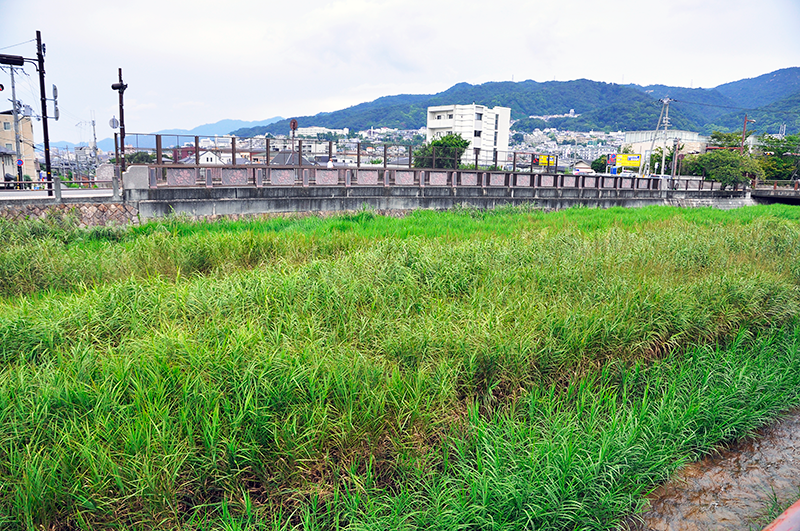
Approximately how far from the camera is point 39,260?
8.52m

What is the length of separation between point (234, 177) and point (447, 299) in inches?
487

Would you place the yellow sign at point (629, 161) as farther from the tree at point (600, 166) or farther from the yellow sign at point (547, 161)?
the yellow sign at point (547, 161)

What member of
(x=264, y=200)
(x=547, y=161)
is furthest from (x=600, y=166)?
(x=264, y=200)

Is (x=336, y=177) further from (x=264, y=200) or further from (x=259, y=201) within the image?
(x=259, y=201)

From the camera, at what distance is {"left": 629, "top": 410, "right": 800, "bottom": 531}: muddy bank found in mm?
4008

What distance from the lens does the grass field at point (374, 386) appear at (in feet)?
11.4

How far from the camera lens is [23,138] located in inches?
2418

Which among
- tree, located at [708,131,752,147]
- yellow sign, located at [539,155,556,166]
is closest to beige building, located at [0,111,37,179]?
yellow sign, located at [539,155,556,166]

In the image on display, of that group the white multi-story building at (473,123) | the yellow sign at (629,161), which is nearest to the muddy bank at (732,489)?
the yellow sign at (629,161)

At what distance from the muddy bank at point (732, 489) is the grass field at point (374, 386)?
197mm

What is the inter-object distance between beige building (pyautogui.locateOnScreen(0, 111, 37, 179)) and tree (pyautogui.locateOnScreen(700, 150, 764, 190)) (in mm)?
70814

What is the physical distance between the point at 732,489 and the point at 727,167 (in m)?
51.2

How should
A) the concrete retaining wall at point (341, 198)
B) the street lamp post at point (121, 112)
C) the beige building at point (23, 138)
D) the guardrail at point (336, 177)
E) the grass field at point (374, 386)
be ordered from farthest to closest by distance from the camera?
1. the beige building at point (23, 138)
2. the street lamp post at point (121, 112)
3. the guardrail at point (336, 177)
4. the concrete retaining wall at point (341, 198)
5. the grass field at point (374, 386)

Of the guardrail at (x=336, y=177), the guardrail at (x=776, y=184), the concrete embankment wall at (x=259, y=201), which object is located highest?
the guardrail at (x=776, y=184)
